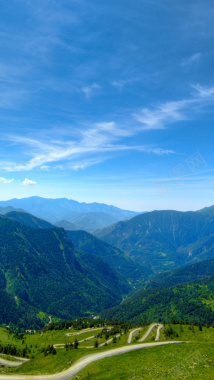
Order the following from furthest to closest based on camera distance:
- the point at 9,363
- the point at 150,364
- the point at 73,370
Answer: the point at 9,363
the point at 73,370
the point at 150,364

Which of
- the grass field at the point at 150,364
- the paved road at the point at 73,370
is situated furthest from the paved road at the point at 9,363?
the paved road at the point at 73,370

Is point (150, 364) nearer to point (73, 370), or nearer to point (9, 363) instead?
point (73, 370)

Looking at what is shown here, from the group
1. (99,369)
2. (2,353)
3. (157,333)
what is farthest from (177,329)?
(2,353)

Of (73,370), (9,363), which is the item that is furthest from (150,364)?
(9,363)

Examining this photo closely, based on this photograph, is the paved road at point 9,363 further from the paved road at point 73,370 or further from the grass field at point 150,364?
the paved road at point 73,370

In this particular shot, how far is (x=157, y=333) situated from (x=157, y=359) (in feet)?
266

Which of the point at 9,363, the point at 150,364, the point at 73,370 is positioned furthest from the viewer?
the point at 9,363

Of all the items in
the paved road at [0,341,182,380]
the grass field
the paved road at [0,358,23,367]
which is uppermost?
the grass field

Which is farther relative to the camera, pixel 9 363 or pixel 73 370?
pixel 9 363

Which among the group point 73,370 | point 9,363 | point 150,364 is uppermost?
point 150,364

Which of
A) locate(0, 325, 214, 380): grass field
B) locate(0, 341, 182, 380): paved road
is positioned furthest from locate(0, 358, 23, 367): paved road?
locate(0, 341, 182, 380): paved road

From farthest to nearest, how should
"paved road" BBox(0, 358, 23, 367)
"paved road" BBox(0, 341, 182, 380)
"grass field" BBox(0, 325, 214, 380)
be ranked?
"paved road" BBox(0, 358, 23, 367) → "paved road" BBox(0, 341, 182, 380) → "grass field" BBox(0, 325, 214, 380)

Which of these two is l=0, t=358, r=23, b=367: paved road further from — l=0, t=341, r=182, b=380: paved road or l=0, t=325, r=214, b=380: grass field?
l=0, t=341, r=182, b=380: paved road

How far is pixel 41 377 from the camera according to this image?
7794 centimetres
